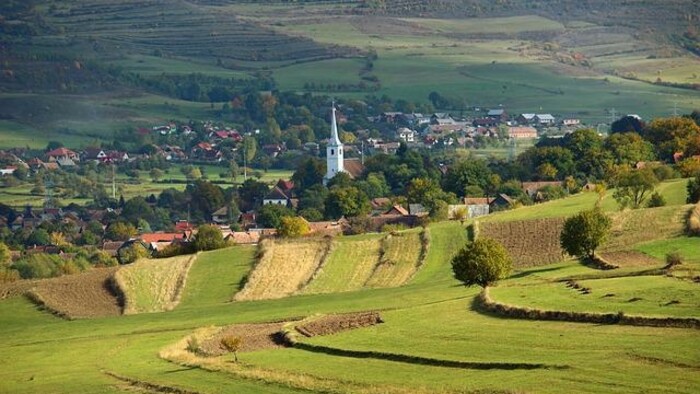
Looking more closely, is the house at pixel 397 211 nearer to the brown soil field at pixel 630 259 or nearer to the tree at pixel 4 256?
the tree at pixel 4 256

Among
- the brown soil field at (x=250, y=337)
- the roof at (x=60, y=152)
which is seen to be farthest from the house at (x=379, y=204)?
the roof at (x=60, y=152)

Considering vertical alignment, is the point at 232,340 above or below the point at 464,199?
above

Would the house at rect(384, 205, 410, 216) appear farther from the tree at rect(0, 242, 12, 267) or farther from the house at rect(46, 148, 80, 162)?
the house at rect(46, 148, 80, 162)

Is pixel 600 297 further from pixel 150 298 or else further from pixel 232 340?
pixel 150 298

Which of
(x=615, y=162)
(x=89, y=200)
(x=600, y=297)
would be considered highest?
(x=600, y=297)

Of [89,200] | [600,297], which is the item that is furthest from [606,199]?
[89,200]

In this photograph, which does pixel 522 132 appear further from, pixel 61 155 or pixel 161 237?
pixel 161 237
